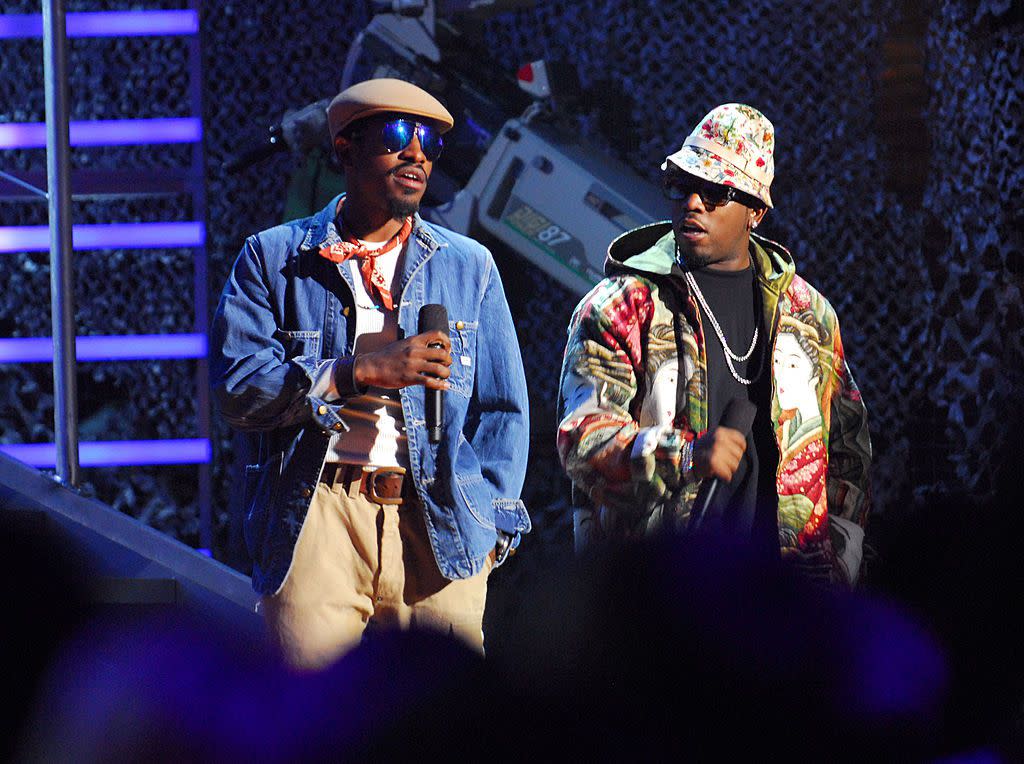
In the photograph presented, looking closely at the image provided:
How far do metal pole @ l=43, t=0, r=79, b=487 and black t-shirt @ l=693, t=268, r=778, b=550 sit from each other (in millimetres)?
1574

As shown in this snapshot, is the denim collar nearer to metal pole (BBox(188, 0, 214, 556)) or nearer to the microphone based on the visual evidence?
the microphone

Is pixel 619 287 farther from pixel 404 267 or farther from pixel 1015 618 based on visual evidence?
pixel 1015 618

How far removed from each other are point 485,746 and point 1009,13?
133 inches

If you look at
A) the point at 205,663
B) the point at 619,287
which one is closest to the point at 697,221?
the point at 619,287

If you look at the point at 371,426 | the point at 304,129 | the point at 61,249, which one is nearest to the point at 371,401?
the point at 371,426

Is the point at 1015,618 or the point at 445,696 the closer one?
the point at 445,696

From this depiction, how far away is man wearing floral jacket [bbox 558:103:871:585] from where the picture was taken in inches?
90.0

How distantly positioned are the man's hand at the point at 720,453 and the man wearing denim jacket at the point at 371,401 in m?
0.39

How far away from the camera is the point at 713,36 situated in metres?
4.03

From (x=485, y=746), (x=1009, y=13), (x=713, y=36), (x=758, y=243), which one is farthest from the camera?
(x=713, y=36)

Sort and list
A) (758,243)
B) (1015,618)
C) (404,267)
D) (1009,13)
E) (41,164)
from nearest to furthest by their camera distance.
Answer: (1015,618)
(404,267)
(758,243)
(1009,13)
(41,164)

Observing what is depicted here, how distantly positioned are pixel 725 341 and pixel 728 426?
0.30m

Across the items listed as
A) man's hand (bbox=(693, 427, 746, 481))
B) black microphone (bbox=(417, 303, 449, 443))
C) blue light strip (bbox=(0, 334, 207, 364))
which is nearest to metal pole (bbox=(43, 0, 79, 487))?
blue light strip (bbox=(0, 334, 207, 364))

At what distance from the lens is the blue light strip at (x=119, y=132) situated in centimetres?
420
